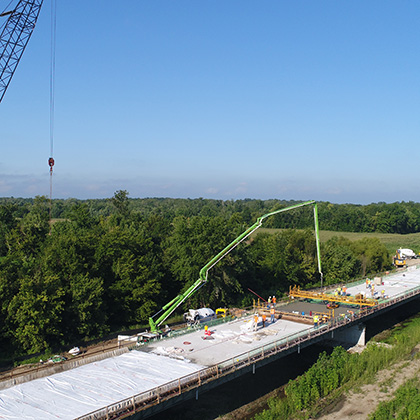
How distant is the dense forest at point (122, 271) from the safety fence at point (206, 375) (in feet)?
63.4

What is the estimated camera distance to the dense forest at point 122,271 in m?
41.8

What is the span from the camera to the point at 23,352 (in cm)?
4097

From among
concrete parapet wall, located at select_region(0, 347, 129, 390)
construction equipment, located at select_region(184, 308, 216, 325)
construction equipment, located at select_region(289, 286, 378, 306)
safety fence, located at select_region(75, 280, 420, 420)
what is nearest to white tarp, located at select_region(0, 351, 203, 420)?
concrete parapet wall, located at select_region(0, 347, 129, 390)

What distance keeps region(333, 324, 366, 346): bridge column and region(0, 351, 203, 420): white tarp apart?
23.9 m

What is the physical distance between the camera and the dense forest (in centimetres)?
4178

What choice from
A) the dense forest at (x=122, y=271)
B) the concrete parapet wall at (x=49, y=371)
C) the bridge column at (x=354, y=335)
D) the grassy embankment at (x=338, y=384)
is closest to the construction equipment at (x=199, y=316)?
the dense forest at (x=122, y=271)

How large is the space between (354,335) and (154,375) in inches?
1078

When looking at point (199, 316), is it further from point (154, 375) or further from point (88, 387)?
point (88, 387)

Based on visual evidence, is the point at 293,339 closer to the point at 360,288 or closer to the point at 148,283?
the point at 148,283

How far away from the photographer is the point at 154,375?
27281mm

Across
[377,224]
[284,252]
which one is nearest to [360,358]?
[284,252]

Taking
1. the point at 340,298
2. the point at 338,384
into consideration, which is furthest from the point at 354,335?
the point at 338,384

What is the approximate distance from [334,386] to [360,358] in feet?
20.9

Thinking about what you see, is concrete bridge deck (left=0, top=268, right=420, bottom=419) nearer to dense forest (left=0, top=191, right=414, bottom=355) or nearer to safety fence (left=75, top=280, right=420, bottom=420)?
safety fence (left=75, top=280, right=420, bottom=420)
